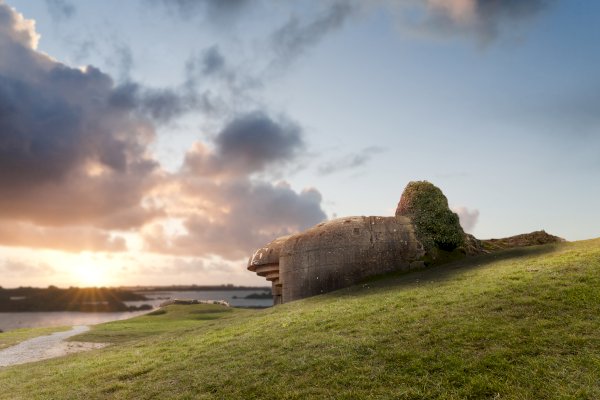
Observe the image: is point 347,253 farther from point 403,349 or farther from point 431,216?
point 403,349

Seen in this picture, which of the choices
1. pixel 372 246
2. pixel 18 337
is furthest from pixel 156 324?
pixel 372 246

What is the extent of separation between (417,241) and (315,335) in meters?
10.2

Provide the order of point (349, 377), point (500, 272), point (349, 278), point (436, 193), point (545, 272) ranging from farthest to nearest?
point (436, 193) → point (349, 278) → point (500, 272) → point (545, 272) → point (349, 377)

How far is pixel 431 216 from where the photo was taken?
21.5m

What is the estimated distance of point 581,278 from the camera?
40.0ft

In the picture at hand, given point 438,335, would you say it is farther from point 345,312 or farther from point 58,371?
point 58,371

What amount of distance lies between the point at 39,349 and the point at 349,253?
17.6 metres

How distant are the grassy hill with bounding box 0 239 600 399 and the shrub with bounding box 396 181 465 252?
4348mm

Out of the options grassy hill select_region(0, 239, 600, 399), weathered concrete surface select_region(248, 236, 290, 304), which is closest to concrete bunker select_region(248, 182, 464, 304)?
Answer: weathered concrete surface select_region(248, 236, 290, 304)

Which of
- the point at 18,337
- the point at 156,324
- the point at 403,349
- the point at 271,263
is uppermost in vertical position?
the point at 271,263

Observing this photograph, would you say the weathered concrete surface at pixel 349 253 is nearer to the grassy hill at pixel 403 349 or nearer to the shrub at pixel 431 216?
the shrub at pixel 431 216

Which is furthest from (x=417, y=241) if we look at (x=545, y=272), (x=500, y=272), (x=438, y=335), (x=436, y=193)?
(x=438, y=335)

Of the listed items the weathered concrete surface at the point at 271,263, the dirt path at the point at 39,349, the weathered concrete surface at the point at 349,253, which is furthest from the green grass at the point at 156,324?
the weathered concrete surface at the point at 349,253

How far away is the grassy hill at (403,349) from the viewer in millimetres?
8328
